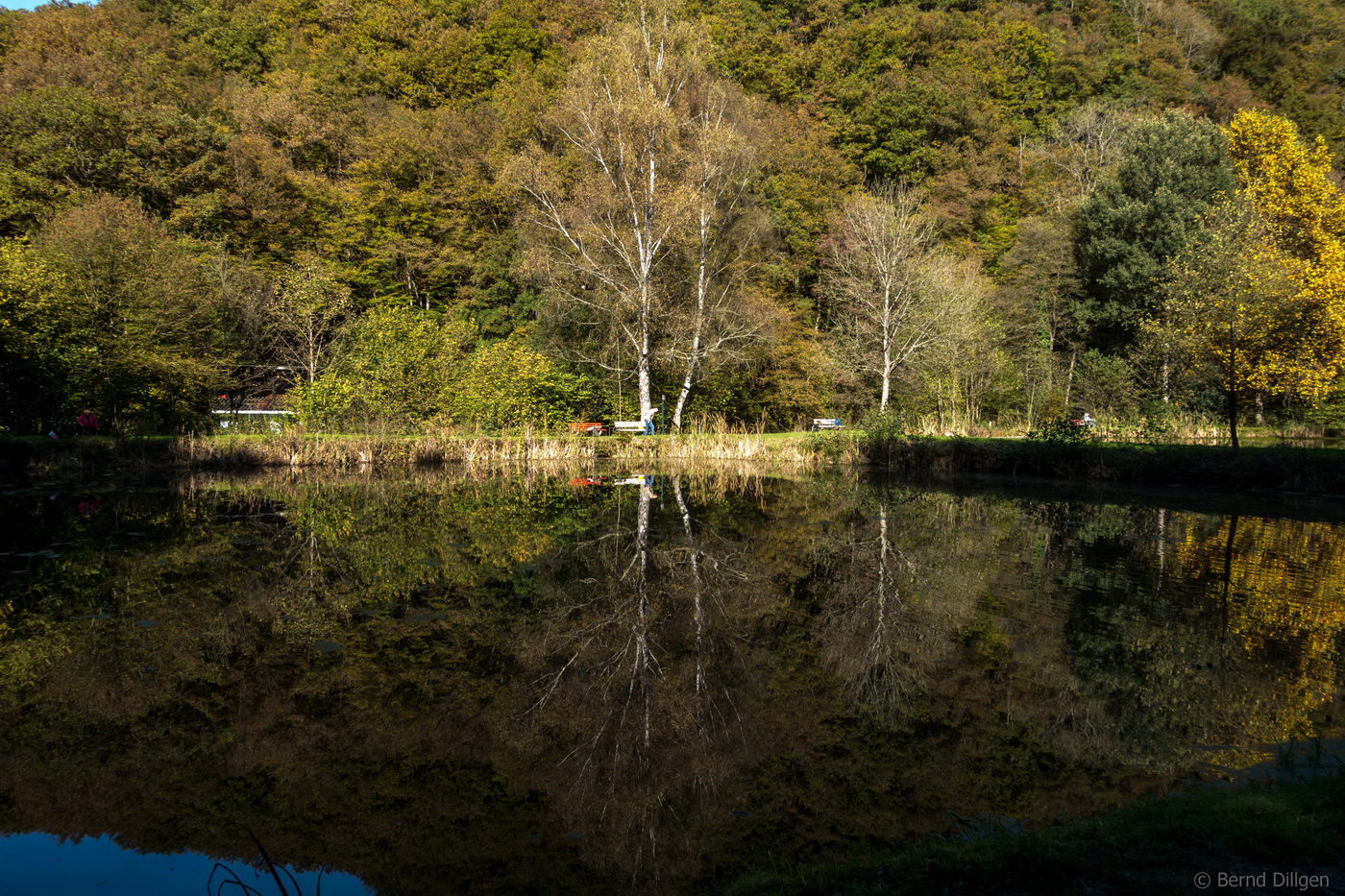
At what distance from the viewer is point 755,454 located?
2427cm

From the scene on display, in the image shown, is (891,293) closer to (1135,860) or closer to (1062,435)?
(1062,435)

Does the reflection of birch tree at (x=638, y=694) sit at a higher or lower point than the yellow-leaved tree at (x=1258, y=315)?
lower

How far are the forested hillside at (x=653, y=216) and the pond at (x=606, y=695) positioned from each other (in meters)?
14.3

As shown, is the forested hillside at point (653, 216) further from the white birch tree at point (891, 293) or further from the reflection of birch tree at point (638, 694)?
the reflection of birch tree at point (638, 694)

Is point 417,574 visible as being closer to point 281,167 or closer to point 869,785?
point 869,785

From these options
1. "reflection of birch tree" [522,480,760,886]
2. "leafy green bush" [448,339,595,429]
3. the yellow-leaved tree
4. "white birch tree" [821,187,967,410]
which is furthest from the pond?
"white birch tree" [821,187,967,410]

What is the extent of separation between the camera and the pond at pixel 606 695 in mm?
3654

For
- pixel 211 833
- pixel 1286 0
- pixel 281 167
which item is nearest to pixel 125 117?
pixel 281 167

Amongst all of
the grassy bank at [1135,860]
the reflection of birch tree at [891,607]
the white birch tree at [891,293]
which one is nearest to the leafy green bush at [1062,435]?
the white birch tree at [891,293]

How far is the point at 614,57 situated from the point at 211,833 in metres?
26.8

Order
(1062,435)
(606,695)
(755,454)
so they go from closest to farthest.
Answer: (606,695)
(1062,435)
(755,454)

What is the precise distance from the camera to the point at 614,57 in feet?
83.6

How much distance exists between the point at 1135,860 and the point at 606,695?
3.34m

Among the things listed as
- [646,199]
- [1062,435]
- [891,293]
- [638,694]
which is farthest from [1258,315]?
[638,694]
